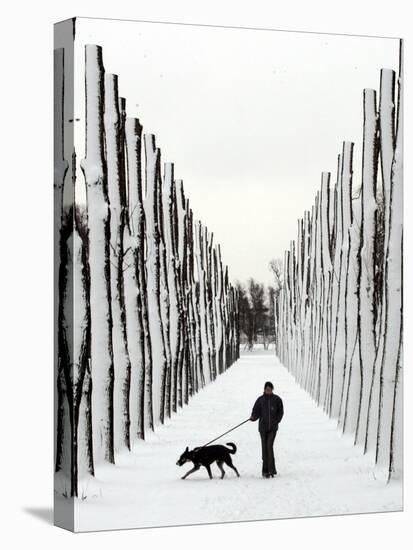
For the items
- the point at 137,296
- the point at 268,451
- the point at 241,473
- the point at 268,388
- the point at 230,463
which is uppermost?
the point at 137,296

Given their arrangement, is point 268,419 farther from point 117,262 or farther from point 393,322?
point 117,262

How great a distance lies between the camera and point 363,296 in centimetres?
1658

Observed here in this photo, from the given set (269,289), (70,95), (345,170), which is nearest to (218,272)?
(269,289)

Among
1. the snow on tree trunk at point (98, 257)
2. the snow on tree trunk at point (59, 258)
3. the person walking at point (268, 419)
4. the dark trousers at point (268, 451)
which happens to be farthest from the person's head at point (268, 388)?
the snow on tree trunk at point (59, 258)

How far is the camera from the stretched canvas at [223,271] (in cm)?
1433

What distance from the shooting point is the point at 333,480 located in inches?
612

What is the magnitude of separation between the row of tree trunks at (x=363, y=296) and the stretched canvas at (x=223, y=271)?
0.02 m

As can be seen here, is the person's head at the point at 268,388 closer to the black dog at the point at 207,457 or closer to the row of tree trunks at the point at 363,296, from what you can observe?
the row of tree trunks at the point at 363,296

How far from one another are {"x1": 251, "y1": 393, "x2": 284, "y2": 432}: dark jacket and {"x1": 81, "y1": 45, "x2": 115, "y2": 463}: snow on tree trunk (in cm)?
157

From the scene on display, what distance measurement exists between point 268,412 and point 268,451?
42 cm

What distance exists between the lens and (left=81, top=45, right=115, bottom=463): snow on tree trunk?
14289mm

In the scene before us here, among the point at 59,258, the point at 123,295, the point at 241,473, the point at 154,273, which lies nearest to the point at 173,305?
the point at 154,273

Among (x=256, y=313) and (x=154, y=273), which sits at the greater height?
(x=154, y=273)

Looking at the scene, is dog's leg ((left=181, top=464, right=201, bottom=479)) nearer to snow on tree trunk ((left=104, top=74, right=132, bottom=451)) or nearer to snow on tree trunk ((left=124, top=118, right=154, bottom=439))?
snow on tree trunk ((left=104, top=74, right=132, bottom=451))
